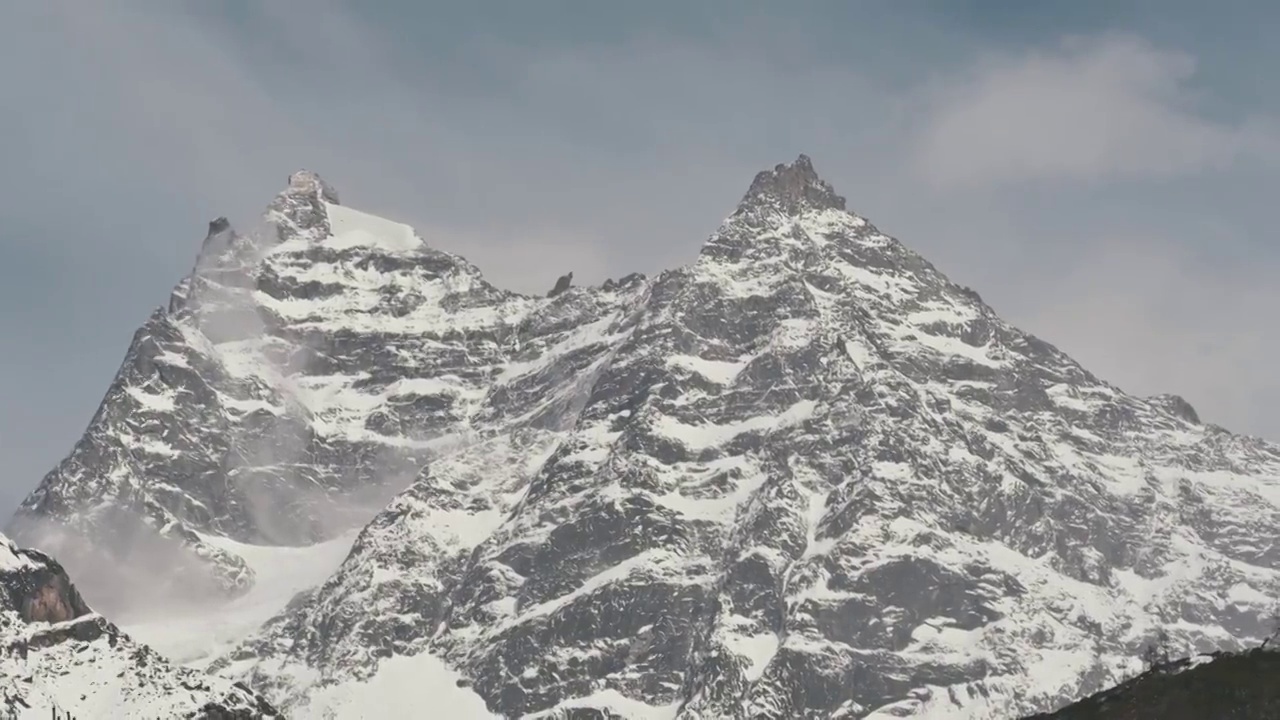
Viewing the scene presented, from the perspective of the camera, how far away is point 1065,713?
163250 mm

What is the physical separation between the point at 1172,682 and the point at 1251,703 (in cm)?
977

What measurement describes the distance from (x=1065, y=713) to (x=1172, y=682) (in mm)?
8039

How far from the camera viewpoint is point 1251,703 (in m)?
148

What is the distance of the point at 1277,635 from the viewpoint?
166 meters

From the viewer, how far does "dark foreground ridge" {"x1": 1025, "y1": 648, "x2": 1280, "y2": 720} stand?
148500mm

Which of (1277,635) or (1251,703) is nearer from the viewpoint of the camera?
(1251,703)

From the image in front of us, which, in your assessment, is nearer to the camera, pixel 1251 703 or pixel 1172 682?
pixel 1251 703

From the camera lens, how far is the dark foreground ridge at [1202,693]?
148500mm

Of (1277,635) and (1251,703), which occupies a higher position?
(1277,635)

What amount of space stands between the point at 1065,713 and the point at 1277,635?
1356 centimetres

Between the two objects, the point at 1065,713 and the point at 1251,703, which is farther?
the point at 1065,713

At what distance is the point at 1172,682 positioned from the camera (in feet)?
516

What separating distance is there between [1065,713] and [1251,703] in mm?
17151

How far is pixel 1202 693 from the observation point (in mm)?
152500
